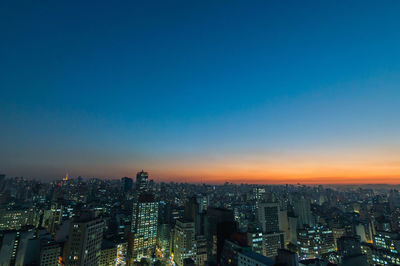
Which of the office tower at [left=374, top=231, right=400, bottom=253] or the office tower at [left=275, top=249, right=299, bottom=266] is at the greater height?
the office tower at [left=275, top=249, right=299, bottom=266]

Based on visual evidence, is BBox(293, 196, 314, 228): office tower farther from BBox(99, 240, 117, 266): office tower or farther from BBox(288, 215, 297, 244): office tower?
BBox(99, 240, 117, 266): office tower

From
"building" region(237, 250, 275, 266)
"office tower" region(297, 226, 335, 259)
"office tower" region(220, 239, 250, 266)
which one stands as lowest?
"office tower" region(297, 226, 335, 259)

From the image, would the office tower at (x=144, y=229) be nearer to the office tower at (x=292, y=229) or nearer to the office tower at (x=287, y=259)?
the office tower at (x=287, y=259)

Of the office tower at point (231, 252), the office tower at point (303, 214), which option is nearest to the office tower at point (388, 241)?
the office tower at point (303, 214)

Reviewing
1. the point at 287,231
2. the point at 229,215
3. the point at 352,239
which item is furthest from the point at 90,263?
the point at 287,231

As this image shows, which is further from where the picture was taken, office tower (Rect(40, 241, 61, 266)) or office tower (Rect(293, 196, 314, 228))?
office tower (Rect(293, 196, 314, 228))

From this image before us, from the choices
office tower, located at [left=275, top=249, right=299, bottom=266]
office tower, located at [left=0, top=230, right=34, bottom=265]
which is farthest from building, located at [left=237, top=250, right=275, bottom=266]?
office tower, located at [left=0, top=230, right=34, bottom=265]
